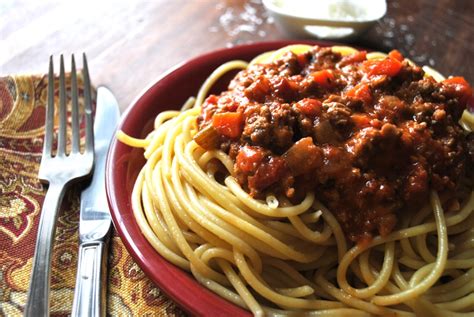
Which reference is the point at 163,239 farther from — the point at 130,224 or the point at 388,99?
the point at 388,99

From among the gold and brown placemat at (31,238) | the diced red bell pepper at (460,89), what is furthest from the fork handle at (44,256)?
the diced red bell pepper at (460,89)

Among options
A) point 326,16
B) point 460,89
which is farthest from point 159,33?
point 460,89

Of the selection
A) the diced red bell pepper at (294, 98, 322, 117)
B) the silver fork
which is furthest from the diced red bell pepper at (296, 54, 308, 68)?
the silver fork

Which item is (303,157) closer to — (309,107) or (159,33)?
(309,107)

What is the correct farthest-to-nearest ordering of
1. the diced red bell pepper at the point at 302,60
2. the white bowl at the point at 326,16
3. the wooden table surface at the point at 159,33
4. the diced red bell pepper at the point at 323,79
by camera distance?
1. the white bowl at the point at 326,16
2. the wooden table surface at the point at 159,33
3. the diced red bell pepper at the point at 302,60
4. the diced red bell pepper at the point at 323,79

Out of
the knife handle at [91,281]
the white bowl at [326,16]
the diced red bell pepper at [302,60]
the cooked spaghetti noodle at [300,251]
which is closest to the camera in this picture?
the knife handle at [91,281]

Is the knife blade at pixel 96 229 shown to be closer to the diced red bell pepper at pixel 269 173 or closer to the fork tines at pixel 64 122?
the fork tines at pixel 64 122
